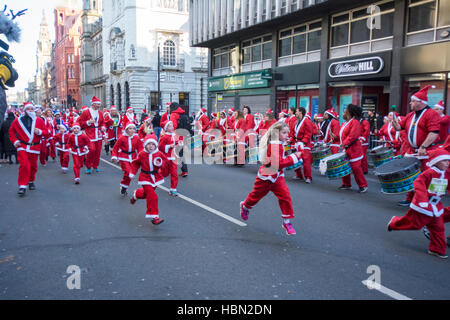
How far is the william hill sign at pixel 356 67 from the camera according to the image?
1762cm

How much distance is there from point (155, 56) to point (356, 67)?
32.4 m

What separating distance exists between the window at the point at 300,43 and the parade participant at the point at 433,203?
17.5 meters

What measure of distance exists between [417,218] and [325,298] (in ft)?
7.00

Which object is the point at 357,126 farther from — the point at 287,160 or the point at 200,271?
the point at 200,271

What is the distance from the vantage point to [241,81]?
2841 centimetres

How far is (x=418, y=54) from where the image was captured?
15.9m

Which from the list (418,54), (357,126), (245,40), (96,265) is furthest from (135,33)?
(96,265)

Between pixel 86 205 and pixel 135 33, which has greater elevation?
pixel 135 33

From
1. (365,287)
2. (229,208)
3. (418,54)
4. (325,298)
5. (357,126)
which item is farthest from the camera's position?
(418,54)

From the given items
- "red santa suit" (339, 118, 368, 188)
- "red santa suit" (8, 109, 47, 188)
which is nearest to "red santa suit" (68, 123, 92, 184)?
"red santa suit" (8, 109, 47, 188)

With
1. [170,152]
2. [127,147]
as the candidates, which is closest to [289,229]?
[170,152]

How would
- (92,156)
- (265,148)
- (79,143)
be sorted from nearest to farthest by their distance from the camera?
(265,148) < (79,143) < (92,156)

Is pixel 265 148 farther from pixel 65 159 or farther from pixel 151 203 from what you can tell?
pixel 65 159

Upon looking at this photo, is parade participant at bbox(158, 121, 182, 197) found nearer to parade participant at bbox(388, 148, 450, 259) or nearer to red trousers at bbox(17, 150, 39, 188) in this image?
red trousers at bbox(17, 150, 39, 188)
